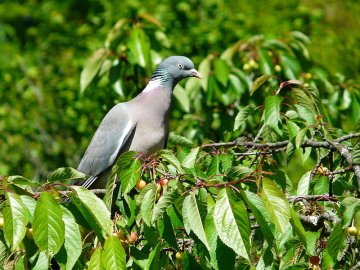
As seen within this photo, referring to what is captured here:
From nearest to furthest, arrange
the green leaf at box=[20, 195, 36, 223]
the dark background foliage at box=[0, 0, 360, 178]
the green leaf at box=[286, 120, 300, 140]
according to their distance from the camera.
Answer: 1. the green leaf at box=[20, 195, 36, 223]
2. the green leaf at box=[286, 120, 300, 140]
3. the dark background foliage at box=[0, 0, 360, 178]

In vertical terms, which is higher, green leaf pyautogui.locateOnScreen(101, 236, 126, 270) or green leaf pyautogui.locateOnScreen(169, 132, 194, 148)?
green leaf pyautogui.locateOnScreen(101, 236, 126, 270)

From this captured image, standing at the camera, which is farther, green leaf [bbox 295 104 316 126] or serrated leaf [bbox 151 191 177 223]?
green leaf [bbox 295 104 316 126]

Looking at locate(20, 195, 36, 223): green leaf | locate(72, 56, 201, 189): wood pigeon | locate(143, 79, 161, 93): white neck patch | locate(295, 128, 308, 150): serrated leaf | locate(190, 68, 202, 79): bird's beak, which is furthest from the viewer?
locate(190, 68, 202, 79): bird's beak

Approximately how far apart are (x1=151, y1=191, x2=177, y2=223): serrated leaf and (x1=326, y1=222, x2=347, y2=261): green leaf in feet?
1.73

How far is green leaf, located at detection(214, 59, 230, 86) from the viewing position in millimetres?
4589

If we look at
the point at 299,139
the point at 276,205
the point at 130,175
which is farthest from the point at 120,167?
the point at 299,139

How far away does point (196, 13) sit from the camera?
7.61 metres

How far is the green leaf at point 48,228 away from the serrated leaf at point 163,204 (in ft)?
1.00

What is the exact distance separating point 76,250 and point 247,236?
1.74 feet

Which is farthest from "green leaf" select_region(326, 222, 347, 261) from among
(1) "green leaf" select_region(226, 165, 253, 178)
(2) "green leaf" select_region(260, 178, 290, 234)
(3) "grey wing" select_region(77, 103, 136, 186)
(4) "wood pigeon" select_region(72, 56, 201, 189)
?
(3) "grey wing" select_region(77, 103, 136, 186)

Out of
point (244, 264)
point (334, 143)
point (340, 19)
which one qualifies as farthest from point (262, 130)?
point (340, 19)

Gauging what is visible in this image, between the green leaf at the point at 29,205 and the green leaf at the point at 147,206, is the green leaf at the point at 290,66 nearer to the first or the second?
the green leaf at the point at 147,206

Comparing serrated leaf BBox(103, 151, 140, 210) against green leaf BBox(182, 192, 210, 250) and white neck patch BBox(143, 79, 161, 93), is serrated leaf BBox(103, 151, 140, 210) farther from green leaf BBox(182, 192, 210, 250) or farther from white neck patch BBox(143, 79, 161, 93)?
white neck patch BBox(143, 79, 161, 93)

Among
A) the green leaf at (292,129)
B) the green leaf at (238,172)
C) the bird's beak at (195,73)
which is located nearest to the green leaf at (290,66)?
the bird's beak at (195,73)
